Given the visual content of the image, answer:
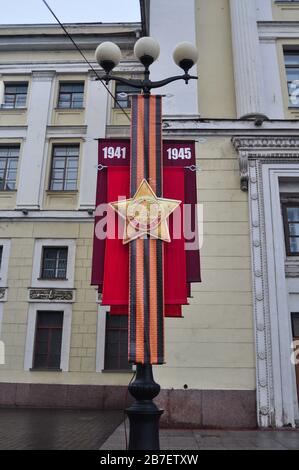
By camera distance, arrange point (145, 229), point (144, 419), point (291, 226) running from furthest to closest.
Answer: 1. point (291, 226)
2. point (145, 229)
3. point (144, 419)

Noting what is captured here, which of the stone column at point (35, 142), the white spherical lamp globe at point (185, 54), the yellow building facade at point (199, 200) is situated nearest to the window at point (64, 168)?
the yellow building facade at point (199, 200)

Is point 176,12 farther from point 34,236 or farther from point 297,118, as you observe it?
point 34,236

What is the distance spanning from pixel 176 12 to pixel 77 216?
8197 mm

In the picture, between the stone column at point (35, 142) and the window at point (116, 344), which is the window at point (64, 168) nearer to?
the stone column at point (35, 142)

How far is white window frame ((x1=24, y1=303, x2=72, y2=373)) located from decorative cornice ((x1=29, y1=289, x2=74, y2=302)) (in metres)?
0.23

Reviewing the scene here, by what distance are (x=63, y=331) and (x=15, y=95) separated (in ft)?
35.8

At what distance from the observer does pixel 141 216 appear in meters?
6.70

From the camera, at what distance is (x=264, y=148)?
11.3 m

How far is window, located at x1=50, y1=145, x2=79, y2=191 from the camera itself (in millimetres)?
18234

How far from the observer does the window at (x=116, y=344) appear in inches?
626

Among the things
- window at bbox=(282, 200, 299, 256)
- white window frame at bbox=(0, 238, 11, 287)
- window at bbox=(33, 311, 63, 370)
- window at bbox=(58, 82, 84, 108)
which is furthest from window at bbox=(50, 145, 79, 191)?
window at bbox=(282, 200, 299, 256)
